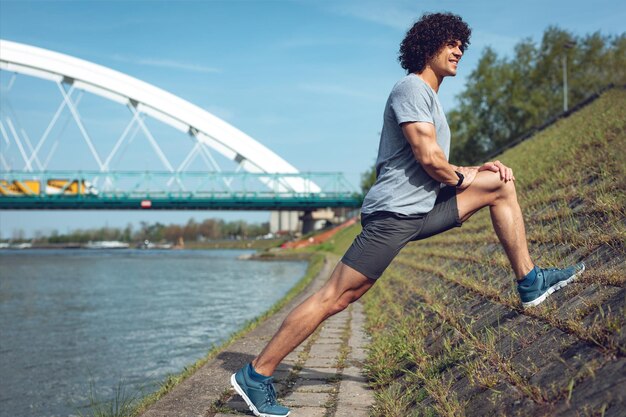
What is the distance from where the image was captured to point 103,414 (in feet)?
10.5

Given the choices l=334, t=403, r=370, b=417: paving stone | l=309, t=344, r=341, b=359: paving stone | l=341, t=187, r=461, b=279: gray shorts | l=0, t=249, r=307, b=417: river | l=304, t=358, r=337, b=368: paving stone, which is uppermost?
l=341, t=187, r=461, b=279: gray shorts

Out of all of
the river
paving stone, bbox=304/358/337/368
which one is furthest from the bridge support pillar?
paving stone, bbox=304/358/337/368

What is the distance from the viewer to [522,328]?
318 cm

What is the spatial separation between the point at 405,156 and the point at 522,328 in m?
1.02

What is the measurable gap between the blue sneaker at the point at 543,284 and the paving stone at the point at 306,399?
1182 millimetres

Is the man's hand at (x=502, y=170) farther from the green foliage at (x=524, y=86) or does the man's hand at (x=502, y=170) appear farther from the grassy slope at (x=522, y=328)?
the green foliage at (x=524, y=86)

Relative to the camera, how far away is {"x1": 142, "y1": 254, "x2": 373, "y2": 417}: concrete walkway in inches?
131

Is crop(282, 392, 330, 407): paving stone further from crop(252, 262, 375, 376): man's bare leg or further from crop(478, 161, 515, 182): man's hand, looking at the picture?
crop(478, 161, 515, 182): man's hand

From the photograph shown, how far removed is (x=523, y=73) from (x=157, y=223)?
124112 millimetres

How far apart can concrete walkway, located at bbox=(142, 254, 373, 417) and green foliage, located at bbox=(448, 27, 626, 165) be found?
3427 centimetres

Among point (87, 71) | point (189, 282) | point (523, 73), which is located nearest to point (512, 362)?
point (189, 282)

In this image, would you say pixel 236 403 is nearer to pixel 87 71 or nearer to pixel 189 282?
pixel 189 282

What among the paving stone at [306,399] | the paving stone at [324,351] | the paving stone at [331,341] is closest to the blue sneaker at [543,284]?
the paving stone at [306,399]

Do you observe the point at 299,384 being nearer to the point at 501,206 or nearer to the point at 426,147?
the point at 501,206
